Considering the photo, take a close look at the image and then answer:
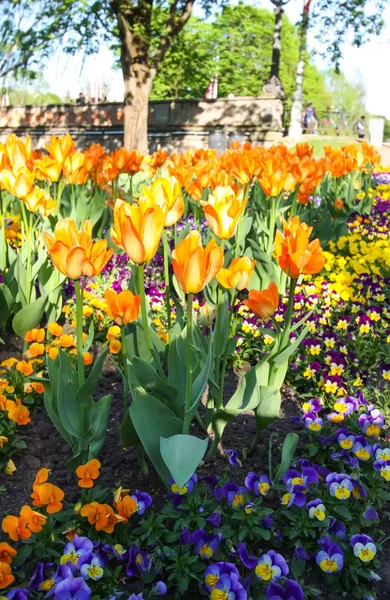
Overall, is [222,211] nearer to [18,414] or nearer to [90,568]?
[18,414]

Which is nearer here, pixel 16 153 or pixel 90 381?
pixel 90 381

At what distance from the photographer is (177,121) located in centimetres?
2144

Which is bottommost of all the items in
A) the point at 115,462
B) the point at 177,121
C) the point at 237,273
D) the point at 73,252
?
the point at 115,462

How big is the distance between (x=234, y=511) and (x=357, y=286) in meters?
2.46

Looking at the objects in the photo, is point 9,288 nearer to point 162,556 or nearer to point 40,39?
point 162,556

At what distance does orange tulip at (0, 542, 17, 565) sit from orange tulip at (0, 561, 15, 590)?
0.03 m

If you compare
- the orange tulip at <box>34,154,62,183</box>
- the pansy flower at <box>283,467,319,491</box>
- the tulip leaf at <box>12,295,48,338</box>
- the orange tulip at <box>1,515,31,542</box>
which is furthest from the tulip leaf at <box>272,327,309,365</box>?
the orange tulip at <box>34,154,62,183</box>

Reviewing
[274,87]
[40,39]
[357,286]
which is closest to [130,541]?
[357,286]

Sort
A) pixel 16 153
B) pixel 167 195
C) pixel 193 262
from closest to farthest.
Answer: pixel 193 262, pixel 167 195, pixel 16 153

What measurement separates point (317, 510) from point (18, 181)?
6.49 feet

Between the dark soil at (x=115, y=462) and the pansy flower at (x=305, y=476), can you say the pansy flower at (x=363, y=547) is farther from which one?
the pansy flower at (x=305, y=476)

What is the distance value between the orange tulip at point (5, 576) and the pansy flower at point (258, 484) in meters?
0.73

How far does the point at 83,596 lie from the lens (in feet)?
4.65

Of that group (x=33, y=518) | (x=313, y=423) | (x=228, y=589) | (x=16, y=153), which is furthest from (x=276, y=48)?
(x=228, y=589)
